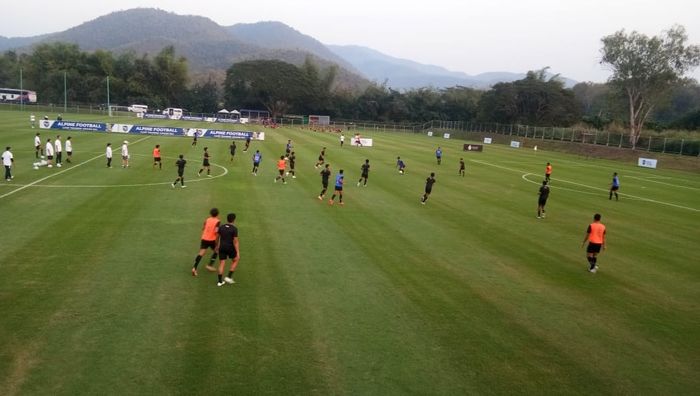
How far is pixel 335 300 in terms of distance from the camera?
39.0 feet

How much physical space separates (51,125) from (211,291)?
5547cm

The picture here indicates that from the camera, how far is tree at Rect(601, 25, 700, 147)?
225ft

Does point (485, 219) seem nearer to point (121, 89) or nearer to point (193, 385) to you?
point (193, 385)

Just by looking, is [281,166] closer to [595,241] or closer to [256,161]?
[256,161]

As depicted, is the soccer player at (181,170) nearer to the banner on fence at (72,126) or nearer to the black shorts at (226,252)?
the black shorts at (226,252)

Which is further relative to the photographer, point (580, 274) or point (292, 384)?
point (580, 274)

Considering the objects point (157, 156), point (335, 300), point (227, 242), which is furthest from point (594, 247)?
point (157, 156)

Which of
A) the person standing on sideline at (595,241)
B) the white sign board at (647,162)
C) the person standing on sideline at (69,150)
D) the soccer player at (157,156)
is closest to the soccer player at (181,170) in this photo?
the soccer player at (157,156)

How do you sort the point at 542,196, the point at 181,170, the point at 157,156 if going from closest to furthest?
the point at 542,196
the point at 181,170
the point at 157,156

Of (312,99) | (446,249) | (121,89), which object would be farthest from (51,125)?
(312,99)

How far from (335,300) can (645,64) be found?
244ft

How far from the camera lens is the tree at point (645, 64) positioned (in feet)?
225

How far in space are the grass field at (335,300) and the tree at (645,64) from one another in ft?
180

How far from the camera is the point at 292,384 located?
822cm
